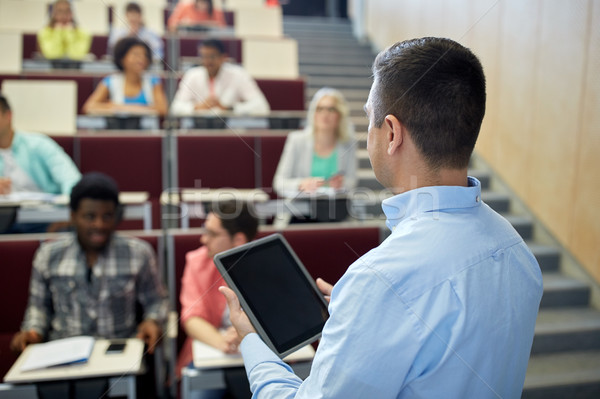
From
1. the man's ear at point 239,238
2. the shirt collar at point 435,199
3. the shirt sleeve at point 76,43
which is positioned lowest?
the man's ear at point 239,238

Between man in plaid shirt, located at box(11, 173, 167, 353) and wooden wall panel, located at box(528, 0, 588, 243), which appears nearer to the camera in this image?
man in plaid shirt, located at box(11, 173, 167, 353)

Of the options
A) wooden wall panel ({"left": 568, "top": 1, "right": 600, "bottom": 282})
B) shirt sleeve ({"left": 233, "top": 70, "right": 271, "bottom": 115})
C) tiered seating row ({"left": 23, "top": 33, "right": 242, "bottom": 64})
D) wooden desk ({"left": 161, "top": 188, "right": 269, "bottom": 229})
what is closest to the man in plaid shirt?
wooden desk ({"left": 161, "top": 188, "right": 269, "bottom": 229})

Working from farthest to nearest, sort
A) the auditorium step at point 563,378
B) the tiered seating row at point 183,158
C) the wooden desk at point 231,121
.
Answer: the wooden desk at point 231,121, the tiered seating row at point 183,158, the auditorium step at point 563,378

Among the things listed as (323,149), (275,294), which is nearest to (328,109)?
(323,149)

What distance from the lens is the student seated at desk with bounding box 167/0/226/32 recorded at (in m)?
3.08

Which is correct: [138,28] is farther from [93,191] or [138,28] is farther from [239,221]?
[239,221]

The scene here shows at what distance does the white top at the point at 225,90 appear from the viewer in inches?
88.9

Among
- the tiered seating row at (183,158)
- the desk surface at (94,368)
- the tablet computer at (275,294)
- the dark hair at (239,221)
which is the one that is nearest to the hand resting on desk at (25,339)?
the desk surface at (94,368)

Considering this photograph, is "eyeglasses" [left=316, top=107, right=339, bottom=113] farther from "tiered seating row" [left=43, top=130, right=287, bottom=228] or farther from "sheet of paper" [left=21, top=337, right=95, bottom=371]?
"sheet of paper" [left=21, top=337, right=95, bottom=371]

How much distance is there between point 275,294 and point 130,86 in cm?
187

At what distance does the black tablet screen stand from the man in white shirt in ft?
5.78

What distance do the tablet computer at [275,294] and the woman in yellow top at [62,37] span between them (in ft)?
8.10

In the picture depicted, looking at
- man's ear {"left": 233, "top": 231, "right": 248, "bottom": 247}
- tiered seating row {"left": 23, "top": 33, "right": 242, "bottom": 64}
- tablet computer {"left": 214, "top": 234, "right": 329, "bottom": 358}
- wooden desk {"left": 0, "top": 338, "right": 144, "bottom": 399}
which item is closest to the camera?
tablet computer {"left": 214, "top": 234, "right": 329, "bottom": 358}

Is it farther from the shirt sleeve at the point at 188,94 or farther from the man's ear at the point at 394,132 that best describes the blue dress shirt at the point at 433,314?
the shirt sleeve at the point at 188,94
